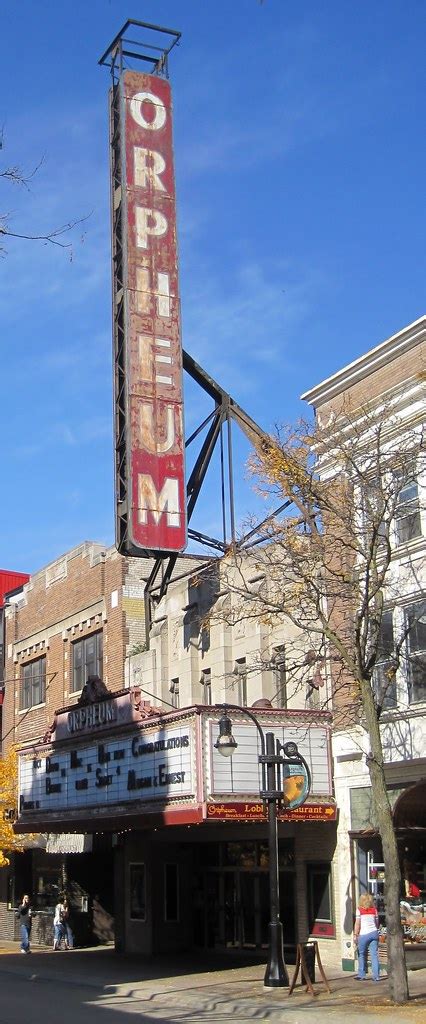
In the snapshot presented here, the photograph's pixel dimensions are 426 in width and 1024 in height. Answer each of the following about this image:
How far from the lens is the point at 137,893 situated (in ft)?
110

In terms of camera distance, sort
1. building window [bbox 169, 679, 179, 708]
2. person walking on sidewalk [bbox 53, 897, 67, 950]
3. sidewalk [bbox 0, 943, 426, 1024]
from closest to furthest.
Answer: sidewalk [bbox 0, 943, 426, 1024], building window [bbox 169, 679, 179, 708], person walking on sidewalk [bbox 53, 897, 67, 950]

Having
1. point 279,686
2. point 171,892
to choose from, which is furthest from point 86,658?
point 279,686

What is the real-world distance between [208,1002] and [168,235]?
19.7 meters

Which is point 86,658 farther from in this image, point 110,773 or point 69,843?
point 110,773

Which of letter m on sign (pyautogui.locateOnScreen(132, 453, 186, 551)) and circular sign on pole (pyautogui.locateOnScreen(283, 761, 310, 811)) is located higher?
letter m on sign (pyautogui.locateOnScreen(132, 453, 186, 551))

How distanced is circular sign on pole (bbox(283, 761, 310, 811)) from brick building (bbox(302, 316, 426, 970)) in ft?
4.31

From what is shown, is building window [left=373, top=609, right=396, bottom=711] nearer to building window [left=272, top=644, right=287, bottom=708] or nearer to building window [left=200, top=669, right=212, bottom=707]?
building window [left=272, top=644, right=287, bottom=708]

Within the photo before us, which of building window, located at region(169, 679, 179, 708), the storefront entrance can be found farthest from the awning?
building window, located at region(169, 679, 179, 708)

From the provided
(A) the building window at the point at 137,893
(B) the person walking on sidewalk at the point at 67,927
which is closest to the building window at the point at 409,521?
(A) the building window at the point at 137,893

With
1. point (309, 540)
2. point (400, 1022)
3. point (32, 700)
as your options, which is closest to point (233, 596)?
point (309, 540)

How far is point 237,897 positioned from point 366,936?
971 centimetres

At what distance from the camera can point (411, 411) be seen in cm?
2431

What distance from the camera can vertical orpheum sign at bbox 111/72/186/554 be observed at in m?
29.8

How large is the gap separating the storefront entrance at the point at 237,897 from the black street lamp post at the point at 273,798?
5253 millimetres
